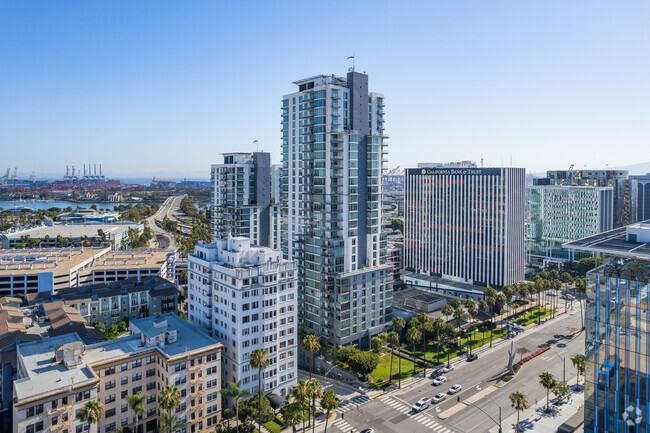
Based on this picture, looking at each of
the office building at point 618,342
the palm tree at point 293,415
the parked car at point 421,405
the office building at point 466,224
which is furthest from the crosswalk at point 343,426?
the office building at point 466,224

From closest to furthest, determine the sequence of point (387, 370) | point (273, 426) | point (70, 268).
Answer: point (273, 426) < point (387, 370) < point (70, 268)

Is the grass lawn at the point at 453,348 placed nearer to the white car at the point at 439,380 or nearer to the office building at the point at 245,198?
the white car at the point at 439,380

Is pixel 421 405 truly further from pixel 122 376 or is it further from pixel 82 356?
pixel 82 356

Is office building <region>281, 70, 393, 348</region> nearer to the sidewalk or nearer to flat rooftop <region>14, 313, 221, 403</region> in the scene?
flat rooftop <region>14, 313, 221, 403</region>

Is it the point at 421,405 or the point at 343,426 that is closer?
the point at 343,426

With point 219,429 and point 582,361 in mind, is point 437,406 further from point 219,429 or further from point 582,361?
point 219,429

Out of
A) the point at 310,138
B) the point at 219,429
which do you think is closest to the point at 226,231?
the point at 310,138

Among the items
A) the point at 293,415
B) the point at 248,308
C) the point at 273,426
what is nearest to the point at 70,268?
the point at 248,308

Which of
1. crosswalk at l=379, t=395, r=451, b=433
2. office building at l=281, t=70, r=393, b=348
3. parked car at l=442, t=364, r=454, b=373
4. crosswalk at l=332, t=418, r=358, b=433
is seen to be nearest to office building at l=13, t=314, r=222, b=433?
crosswalk at l=332, t=418, r=358, b=433
